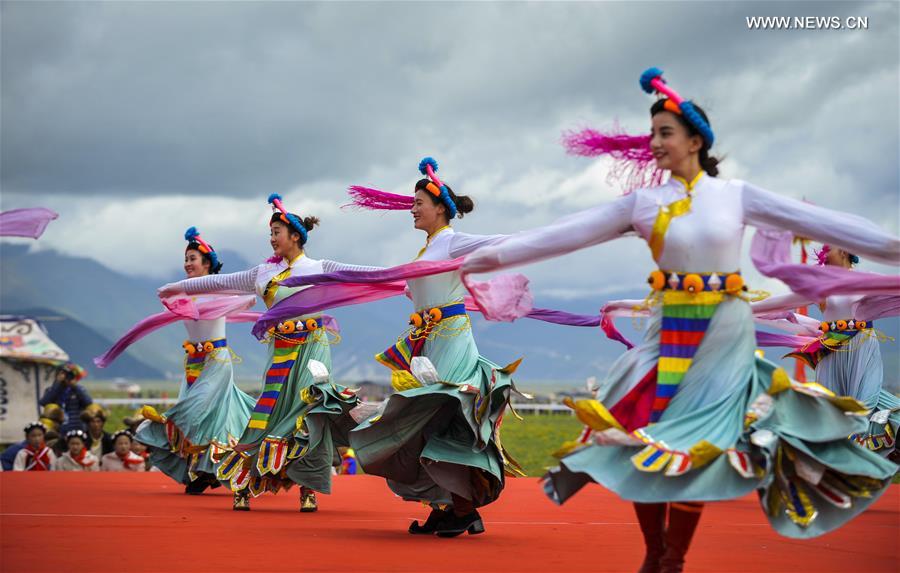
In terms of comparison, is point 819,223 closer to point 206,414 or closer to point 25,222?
point 25,222

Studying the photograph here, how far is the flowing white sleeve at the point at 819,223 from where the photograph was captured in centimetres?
538

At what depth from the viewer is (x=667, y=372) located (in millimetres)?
5320

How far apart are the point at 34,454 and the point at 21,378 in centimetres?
655

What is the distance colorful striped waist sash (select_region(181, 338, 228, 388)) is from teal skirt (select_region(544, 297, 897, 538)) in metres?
5.96

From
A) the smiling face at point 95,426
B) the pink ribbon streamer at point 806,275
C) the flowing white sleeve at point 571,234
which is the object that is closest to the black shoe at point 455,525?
the flowing white sleeve at point 571,234

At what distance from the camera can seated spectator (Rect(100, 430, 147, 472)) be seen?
15.3 m

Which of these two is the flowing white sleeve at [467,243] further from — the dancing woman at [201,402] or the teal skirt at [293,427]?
the dancing woman at [201,402]

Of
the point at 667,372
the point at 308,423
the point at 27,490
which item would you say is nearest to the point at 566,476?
the point at 667,372

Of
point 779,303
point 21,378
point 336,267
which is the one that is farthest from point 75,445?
point 779,303

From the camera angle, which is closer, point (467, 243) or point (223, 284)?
point (467, 243)

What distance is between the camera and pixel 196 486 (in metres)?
11.1

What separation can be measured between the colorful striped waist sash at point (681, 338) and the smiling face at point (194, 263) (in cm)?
631

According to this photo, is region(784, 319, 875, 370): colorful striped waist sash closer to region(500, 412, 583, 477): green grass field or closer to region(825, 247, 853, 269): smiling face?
region(825, 247, 853, 269): smiling face

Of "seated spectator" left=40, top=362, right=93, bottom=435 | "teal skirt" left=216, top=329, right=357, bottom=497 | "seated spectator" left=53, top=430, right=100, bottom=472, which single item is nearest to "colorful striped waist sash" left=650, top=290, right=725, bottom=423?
"teal skirt" left=216, top=329, right=357, bottom=497
